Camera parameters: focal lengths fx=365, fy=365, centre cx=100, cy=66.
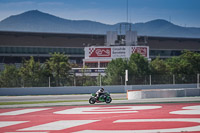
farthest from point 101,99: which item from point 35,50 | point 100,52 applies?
point 35,50

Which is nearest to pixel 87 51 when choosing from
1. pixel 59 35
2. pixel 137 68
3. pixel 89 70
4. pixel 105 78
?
pixel 89 70

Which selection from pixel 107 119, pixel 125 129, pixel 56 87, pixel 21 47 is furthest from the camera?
pixel 21 47

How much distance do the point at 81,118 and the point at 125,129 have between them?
4.43 metres

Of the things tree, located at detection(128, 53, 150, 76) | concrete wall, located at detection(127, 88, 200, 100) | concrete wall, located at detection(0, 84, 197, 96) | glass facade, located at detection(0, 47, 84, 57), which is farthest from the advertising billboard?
concrete wall, located at detection(127, 88, 200, 100)

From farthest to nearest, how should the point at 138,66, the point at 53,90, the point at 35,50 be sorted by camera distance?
the point at 35,50
the point at 138,66
the point at 53,90

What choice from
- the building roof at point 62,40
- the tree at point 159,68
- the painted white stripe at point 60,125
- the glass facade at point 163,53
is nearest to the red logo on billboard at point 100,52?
the building roof at point 62,40

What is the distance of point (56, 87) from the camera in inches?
1721

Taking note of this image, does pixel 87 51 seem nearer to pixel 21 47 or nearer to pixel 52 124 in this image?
pixel 21 47

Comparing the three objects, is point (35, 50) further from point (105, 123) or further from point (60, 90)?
point (105, 123)

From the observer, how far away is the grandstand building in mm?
84438

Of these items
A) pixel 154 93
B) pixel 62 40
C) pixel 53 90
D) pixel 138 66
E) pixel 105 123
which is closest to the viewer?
pixel 105 123

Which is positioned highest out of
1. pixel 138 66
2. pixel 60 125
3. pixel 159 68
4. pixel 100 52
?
pixel 100 52

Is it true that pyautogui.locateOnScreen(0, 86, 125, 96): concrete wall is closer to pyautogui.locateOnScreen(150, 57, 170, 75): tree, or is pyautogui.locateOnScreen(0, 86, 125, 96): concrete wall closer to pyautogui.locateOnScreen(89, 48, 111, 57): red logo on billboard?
pyautogui.locateOnScreen(150, 57, 170, 75): tree

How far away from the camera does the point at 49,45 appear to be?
8800 cm
